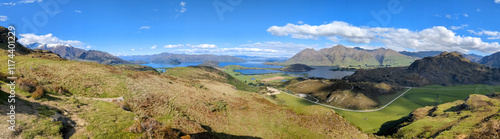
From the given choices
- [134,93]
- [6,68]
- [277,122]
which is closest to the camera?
[6,68]

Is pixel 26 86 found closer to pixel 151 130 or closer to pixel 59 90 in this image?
pixel 59 90

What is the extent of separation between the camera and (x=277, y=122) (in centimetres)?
3459

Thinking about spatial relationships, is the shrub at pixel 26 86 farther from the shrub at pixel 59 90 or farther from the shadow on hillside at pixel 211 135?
the shadow on hillside at pixel 211 135

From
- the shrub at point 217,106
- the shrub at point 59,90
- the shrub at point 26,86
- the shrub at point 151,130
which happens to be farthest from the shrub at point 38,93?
the shrub at point 217,106

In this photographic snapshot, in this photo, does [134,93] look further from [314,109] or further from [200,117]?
[314,109]

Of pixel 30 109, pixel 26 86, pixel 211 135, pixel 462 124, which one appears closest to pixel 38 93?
pixel 26 86

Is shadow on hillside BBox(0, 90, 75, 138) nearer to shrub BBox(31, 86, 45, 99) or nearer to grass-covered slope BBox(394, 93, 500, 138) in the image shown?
shrub BBox(31, 86, 45, 99)

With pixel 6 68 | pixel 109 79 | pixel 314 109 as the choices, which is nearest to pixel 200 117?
pixel 109 79

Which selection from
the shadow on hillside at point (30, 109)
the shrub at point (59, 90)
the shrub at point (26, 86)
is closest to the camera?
the shadow on hillside at point (30, 109)

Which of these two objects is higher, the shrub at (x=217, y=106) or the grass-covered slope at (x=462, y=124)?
A: the shrub at (x=217, y=106)

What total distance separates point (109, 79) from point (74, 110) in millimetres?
15164

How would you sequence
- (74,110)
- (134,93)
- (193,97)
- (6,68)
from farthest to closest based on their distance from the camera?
(193,97), (134,93), (6,68), (74,110)

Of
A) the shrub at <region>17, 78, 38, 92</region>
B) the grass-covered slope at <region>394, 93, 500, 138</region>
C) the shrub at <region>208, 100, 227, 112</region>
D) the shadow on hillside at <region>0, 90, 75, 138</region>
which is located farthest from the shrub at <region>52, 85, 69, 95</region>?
the grass-covered slope at <region>394, 93, 500, 138</region>

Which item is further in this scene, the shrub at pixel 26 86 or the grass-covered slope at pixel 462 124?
the grass-covered slope at pixel 462 124
